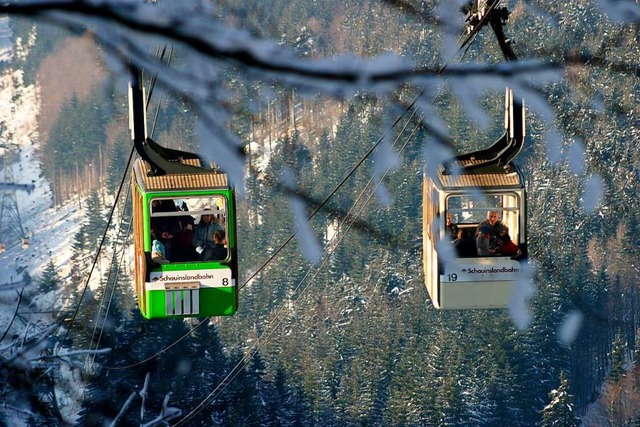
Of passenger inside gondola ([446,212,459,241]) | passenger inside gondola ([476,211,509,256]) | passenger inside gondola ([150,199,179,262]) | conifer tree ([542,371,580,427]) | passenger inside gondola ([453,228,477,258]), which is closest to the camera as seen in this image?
passenger inside gondola ([150,199,179,262])

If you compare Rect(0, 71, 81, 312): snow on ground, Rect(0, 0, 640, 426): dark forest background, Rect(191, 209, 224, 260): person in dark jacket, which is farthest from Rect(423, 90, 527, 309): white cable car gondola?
Rect(0, 71, 81, 312): snow on ground

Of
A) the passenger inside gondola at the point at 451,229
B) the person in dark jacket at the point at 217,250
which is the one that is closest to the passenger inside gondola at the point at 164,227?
the person in dark jacket at the point at 217,250

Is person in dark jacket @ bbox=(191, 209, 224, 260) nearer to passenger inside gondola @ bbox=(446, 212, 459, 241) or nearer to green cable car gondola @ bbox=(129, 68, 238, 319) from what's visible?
green cable car gondola @ bbox=(129, 68, 238, 319)

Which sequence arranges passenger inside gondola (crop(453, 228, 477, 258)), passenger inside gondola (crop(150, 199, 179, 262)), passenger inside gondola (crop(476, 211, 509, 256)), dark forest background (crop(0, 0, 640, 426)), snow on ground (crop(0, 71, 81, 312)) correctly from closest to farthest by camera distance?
passenger inside gondola (crop(150, 199, 179, 262)) → passenger inside gondola (crop(476, 211, 509, 256)) → passenger inside gondola (crop(453, 228, 477, 258)) → dark forest background (crop(0, 0, 640, 426)) → snow on ground (crop(0, 71, 81, 312))

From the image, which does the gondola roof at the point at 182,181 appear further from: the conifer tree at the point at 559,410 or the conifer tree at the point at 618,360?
the conifer tree at the point at 618,360

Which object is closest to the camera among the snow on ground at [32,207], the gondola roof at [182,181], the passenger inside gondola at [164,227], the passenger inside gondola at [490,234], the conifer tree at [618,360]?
the gondola roof at [182,181]

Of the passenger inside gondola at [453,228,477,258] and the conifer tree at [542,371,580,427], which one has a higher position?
the passenger inside gondola at [453,228,477,258]

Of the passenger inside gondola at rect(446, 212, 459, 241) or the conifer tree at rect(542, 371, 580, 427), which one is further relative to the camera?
the conifer tree at rect(542, 371, 580, 427)
